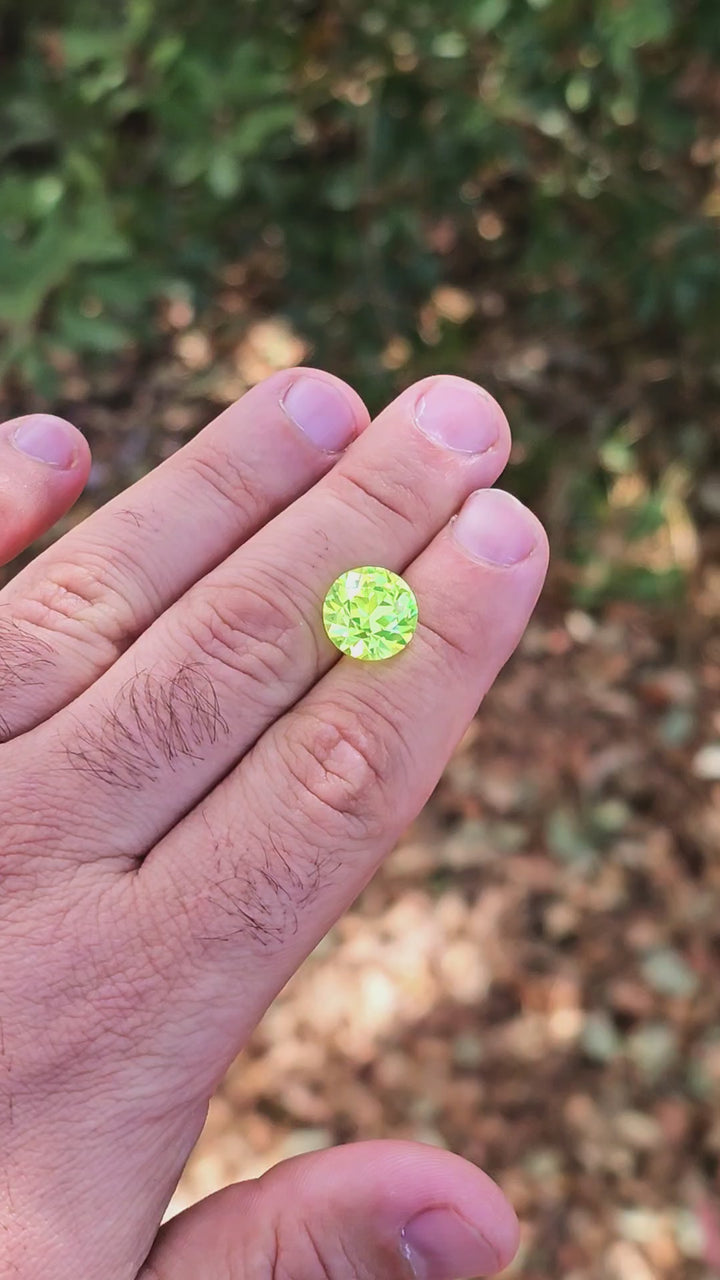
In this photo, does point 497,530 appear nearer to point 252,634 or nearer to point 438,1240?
point 252,634

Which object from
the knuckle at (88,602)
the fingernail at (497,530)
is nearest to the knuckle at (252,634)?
the knuckle at (88,602)

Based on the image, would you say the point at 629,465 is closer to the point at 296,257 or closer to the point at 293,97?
the point at 296,257

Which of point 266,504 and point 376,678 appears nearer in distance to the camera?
point 376,678

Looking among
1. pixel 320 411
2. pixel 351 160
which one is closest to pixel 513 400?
pixel 351 160

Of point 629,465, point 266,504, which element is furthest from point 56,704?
point 629,465

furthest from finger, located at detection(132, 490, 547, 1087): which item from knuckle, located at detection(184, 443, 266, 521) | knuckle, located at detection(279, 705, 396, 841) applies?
knuckle, located at detection(184, 443, 266, 521)

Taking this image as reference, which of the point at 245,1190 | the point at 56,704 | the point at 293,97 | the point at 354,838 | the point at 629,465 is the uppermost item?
the point at 293,97

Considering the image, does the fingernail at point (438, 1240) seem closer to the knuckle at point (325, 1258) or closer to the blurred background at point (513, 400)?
the knuckle at point (325, 1258)
